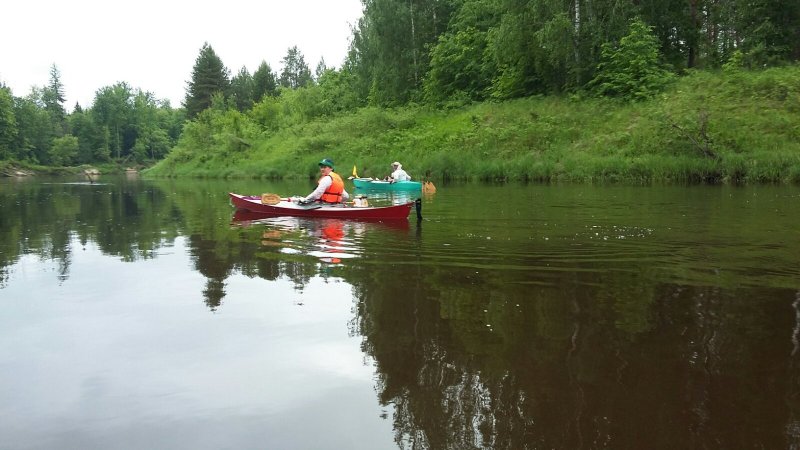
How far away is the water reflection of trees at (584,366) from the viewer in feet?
10.9

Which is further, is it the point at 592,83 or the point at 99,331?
the point at 592,83

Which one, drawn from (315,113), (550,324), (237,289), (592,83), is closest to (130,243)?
(237,289)

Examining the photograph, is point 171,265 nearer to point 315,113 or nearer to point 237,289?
point 237,289

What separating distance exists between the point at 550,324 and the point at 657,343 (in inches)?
35.2

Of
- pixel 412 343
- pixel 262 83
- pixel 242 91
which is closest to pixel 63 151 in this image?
pixel 242 91

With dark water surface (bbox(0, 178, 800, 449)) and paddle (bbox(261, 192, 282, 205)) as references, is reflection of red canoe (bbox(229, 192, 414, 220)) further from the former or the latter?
dark water surface (bbox(0, 178, 800, 449))

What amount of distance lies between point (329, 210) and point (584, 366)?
9.79 m

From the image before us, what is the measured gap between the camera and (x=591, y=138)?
26734mm

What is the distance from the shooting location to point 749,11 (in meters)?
30.4

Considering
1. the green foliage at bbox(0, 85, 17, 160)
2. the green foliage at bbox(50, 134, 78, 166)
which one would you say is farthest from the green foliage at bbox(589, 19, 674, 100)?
the green foliage at bbox(50, 134, 78, 166)

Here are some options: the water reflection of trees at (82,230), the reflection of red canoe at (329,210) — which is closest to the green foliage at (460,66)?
the water reflection of trees at (82,230)

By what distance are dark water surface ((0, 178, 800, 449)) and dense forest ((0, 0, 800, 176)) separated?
1815 cm

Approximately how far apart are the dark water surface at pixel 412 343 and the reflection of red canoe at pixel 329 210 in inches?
104

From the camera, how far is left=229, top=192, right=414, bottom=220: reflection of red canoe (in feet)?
42.3
